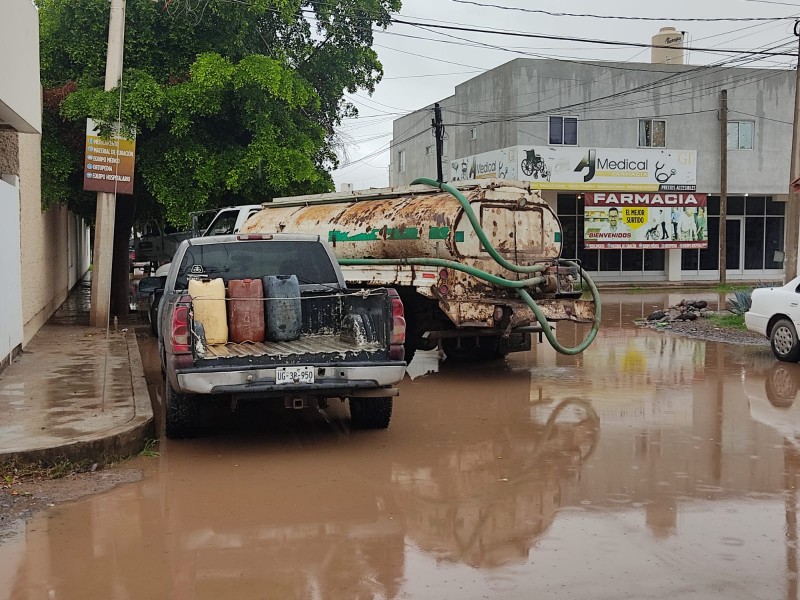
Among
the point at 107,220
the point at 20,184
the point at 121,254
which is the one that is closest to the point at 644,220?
the point at 121,254

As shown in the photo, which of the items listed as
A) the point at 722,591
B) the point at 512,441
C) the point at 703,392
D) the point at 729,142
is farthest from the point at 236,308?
the point at 729,142

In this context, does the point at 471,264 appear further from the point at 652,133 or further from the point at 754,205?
the point at 754,205

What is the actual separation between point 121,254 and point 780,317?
1391 cm

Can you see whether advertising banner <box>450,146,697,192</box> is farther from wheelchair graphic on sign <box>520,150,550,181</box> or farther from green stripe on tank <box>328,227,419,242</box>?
green stripe on tank <box>328,227,419,242</box>

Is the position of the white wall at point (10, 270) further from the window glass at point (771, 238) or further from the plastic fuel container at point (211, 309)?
the window glass at point (771, 238)

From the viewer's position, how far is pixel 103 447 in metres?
7.21

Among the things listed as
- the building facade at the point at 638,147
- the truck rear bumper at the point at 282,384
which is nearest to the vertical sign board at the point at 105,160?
the truck rear bumper at the point at 282,384

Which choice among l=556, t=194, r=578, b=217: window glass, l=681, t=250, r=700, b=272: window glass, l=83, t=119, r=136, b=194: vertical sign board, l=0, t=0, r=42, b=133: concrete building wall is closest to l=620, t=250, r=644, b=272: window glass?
l=681, t=250, r=700, b=272: window glass

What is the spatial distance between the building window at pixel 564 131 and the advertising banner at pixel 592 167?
1.05ft

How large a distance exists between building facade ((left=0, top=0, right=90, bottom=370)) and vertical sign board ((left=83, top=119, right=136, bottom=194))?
3.03 feet

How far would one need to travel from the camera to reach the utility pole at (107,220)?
15.8 m

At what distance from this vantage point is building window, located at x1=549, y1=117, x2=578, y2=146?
109 feet

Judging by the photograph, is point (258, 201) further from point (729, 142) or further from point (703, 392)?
point (729, 142)

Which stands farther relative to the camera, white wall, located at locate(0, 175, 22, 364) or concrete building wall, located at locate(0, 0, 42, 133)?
white wall, located at locate(0, 175, 22, 364)
